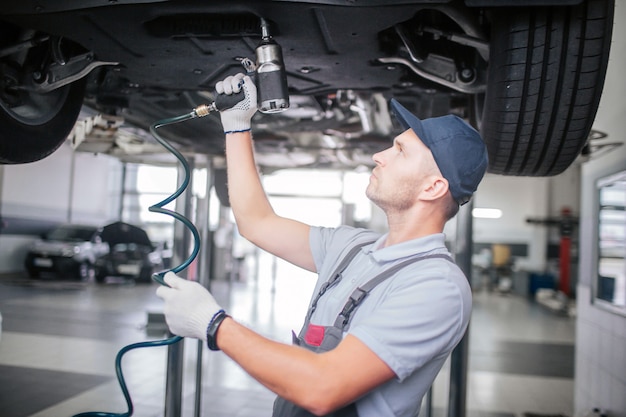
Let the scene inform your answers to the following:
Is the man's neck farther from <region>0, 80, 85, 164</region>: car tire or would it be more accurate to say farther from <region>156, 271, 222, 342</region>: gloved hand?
<region>0, 80, 85, 164</region>: car tire

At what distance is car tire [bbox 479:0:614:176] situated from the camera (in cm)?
129

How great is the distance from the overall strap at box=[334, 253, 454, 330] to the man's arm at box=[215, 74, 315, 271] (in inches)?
15.6

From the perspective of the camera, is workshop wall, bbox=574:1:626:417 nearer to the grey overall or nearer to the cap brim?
the cap brim

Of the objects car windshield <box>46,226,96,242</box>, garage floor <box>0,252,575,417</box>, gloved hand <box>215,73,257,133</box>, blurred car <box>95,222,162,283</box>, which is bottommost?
garage floor <box>0,252,575,417</box>

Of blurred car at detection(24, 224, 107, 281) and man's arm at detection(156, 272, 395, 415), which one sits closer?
man's arm at detection(156, 272, 395, 415)

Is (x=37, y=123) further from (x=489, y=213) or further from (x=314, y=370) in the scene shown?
(x=489, y=213)

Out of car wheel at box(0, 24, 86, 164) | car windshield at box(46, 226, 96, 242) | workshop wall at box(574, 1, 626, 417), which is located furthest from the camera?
car windshield at box(46, 226, 96, 242)

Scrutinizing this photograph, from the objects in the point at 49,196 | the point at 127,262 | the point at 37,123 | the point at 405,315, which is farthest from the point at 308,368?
the point at 49,196

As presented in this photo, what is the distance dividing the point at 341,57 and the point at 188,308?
0.84m

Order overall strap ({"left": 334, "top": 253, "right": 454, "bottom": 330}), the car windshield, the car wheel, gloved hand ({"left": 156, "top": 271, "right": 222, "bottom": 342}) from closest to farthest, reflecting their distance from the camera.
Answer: gloved hand ({"left": 156, "top": 271, "right": 222, "bottom": 342}) < overall strap ({"left": 334, "top": 253, "right": 454, "bottom": 330}) < the car wheel < the car windshield

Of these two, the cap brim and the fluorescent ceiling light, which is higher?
the fluorescent ceiling light

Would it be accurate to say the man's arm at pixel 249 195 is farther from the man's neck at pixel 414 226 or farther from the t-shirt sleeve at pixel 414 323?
the t-shirt sleeve at pixel 414 323

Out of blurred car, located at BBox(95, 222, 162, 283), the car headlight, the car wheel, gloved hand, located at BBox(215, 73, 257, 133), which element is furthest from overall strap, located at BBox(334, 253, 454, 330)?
the car headlight

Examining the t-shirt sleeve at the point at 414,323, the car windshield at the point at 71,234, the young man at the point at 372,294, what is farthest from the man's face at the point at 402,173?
the car windshield at the point at 71,234
